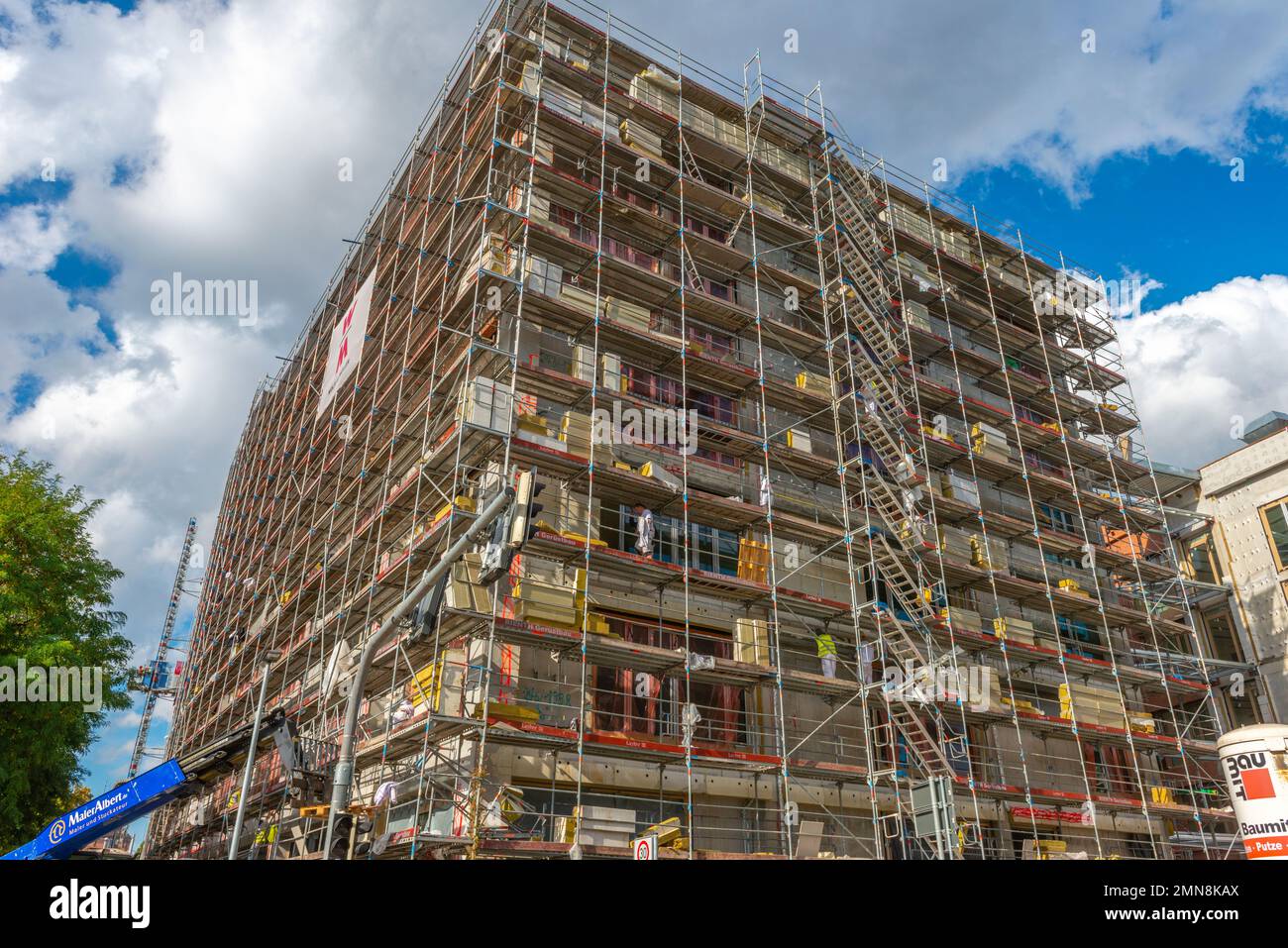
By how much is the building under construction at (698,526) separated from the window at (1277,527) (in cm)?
357

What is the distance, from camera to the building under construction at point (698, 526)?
19188 millimetres

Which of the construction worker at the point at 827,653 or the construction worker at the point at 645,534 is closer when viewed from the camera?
the construction worker at the point at 645,534

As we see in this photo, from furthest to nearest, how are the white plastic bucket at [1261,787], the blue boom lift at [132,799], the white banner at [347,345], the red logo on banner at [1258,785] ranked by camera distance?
1. the white banner at [347,345]
2. the blue boom lift at [132,799]
3. the red logo on banner at [1258,785]
4. the white plastic bucket at [1261,787]

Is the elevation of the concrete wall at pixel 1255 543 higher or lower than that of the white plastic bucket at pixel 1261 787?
higher

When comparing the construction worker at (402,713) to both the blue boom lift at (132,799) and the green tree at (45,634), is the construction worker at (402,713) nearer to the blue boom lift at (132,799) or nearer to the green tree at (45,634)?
the blue boom lift at (132,799)

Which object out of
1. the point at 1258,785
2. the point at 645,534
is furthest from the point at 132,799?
the point at 1258,785

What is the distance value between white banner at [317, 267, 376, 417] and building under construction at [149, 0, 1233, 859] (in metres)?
0.26

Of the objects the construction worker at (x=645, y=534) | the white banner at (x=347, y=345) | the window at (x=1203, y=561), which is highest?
the white banner at (x=347, y=345)

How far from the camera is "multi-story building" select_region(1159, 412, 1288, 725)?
106 feet

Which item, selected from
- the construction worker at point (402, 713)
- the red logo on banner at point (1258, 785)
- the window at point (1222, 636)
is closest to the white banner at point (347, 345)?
the construction worker at point (402, 713)

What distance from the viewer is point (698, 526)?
76.4 feet
